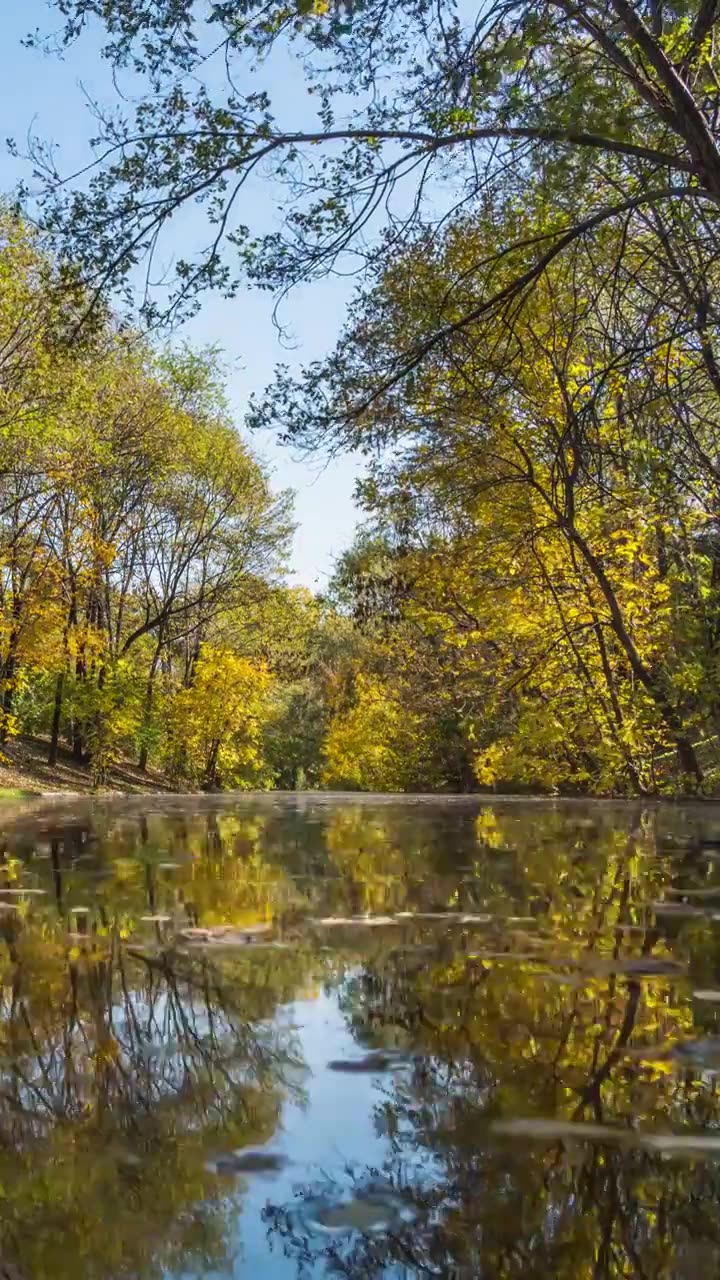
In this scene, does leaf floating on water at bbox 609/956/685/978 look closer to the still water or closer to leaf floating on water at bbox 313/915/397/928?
the still water

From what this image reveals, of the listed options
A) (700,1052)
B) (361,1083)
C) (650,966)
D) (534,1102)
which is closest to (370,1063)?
(361,1083)

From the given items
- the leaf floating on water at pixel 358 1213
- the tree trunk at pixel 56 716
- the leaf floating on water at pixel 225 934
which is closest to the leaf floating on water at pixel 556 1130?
the leaf floating on water at pixel 358 1213

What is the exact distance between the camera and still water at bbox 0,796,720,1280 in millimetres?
1282

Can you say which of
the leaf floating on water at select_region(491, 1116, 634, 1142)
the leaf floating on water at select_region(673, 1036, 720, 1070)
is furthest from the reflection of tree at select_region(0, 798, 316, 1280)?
the leaf floating on water at select_region(673, 1036, 720, 1070)

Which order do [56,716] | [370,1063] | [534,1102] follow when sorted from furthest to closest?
[56,716] → [370,1063] → [534,1102]

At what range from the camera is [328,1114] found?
1.71 m

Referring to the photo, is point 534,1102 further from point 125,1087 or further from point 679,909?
point 679,909

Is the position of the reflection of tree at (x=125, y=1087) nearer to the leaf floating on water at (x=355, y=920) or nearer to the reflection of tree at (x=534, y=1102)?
the reflection of tree at (x=534, y=1102)

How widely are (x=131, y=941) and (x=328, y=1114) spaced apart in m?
1.50

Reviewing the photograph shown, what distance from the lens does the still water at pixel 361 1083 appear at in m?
1.28

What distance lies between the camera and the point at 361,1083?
6.07ft

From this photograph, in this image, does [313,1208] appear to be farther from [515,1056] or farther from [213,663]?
[213,663]

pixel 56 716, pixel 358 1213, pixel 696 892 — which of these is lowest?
pixel 358 1213

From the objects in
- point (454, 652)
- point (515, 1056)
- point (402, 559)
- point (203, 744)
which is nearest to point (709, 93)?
point (515, 1056)
